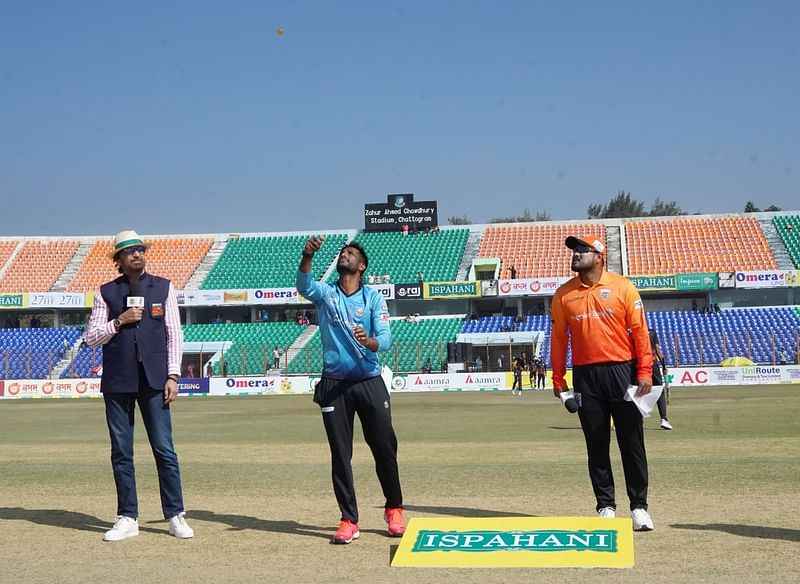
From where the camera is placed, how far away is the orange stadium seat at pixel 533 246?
60906mm

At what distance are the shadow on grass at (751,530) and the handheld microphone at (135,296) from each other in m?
4.27

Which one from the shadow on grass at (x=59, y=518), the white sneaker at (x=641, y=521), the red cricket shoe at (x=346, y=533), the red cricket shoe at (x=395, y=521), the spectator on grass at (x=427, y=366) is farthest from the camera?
the spectator on grass at (x=427, y=366)

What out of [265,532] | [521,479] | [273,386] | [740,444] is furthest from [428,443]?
[273,386]

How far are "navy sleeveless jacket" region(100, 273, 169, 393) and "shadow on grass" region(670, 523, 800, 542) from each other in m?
4.03

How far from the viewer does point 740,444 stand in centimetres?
1462

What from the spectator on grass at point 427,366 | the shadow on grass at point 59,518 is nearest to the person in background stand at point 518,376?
the spectator on grass at point 427,366

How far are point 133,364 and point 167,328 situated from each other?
39 cm

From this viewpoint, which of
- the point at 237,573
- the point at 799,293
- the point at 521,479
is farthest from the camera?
the point at 799,293

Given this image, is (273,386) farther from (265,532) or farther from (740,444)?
(265,532)

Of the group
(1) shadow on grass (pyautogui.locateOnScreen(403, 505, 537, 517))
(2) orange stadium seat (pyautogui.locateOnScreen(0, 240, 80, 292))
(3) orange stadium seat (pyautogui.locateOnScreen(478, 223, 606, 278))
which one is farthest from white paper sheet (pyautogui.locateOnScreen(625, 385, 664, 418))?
(2) orange stadium seat (pyautogui.locateOnScreen(0, 240, 80, 292))

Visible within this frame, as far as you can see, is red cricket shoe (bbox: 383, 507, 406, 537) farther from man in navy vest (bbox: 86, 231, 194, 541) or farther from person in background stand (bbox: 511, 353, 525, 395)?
person in background stand (bbox: 511, 353, 525, 395)

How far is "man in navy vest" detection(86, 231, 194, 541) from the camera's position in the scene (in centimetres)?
802

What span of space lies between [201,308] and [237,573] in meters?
57.7

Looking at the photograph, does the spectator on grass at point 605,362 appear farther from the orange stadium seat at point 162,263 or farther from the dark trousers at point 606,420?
the orange stadium seat at point 162,263
